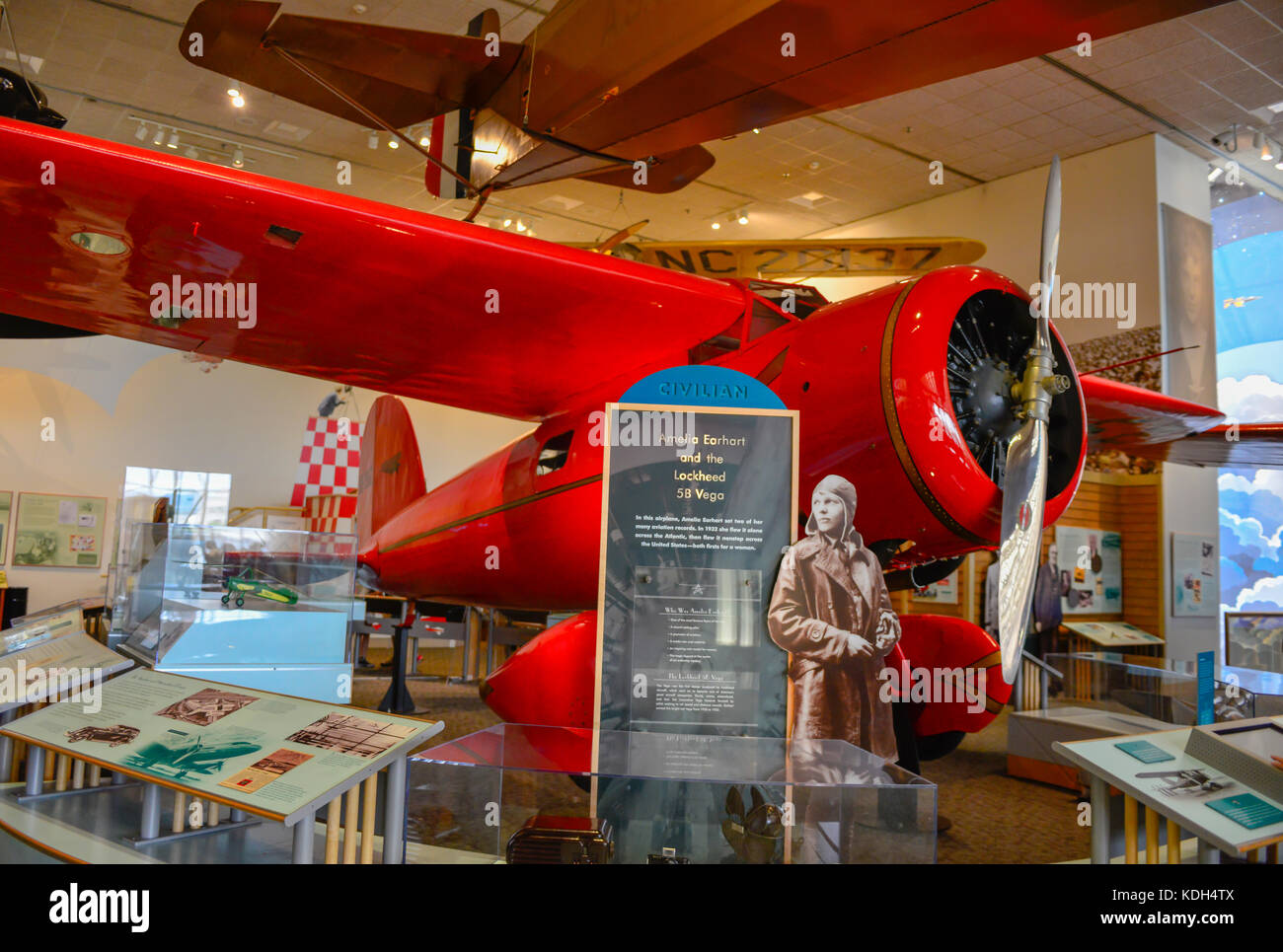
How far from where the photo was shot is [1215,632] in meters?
8.38

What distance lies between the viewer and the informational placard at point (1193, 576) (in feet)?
27.0

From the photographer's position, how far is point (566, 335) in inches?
141

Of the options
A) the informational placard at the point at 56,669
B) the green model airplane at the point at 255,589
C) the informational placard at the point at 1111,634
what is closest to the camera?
the informational placard at the point at 56,669

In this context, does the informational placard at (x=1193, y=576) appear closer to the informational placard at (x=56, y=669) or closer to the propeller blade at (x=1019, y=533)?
the propeller blade at (x=1019, y=533)

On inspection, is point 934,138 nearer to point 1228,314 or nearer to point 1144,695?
point 1228,314

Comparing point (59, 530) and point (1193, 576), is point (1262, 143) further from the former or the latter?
point (59, 530)

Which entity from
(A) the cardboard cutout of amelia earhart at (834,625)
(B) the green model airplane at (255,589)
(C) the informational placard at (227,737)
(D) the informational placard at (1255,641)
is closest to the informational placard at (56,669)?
(C) the informational placard at (227,737)

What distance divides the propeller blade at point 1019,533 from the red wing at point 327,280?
1397mm

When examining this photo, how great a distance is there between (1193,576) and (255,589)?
8.77 metres

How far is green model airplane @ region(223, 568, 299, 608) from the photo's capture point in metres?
3.64

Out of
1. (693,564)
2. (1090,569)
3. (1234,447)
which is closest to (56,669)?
(693,564)

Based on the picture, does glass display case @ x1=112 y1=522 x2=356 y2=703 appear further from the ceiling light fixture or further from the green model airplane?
the ceiling light fixture
